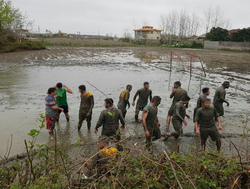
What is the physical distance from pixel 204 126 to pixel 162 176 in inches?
110

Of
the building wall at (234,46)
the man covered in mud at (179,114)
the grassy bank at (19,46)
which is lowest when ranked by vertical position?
the man covered in mud at (179,114)

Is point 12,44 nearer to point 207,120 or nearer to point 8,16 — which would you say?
point 8,16

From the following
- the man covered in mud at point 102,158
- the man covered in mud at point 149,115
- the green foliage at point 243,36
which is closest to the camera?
the man covered in mud at point 102,158

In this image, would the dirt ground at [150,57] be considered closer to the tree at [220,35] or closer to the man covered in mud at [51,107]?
the tree at [220,35]

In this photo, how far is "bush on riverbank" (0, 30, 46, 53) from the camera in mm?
29067

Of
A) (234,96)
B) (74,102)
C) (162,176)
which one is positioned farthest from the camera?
(234,96)

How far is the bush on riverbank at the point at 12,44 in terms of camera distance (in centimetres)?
2907

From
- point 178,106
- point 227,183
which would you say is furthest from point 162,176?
point 178,106

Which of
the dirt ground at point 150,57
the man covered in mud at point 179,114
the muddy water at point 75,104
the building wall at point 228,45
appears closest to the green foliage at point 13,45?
the dirt ground at point 150,57

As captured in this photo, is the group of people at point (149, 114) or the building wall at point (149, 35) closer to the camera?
the group of people at point (149, 114)

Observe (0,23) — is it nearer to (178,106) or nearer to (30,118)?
(30,118)

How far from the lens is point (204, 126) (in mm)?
5062

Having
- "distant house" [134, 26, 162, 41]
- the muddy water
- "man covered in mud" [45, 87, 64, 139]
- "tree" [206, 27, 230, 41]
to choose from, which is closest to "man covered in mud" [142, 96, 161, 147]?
the muddy water

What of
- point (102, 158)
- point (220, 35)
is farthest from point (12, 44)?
point (220, 35)
